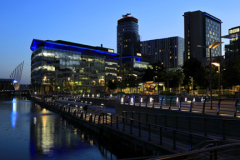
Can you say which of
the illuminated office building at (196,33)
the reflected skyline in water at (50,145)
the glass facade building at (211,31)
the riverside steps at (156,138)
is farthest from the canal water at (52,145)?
the glass facade building at (211,31)

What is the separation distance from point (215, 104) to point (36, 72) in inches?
4236

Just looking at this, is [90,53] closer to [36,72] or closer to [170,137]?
[36,72]

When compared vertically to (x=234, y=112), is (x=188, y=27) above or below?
above

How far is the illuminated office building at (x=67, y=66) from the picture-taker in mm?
104419

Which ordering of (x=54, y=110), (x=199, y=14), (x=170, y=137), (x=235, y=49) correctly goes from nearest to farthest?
(x=170, y=137)
(x=54, y=110)
(x=235, y=49)
(x=199, y=14)

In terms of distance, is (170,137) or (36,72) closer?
(170,137)

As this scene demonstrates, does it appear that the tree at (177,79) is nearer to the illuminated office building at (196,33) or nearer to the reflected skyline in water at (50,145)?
the reflected skyline in water at (50,145)

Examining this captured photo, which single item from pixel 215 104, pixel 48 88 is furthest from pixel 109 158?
pixel 48 88

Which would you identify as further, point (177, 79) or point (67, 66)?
point (67, 66)

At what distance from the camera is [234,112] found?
12.9m

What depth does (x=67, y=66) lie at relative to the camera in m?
113

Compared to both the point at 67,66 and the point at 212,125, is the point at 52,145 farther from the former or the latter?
the point at 67,66

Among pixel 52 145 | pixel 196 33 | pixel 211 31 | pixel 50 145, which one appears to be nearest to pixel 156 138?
pixel 52 145

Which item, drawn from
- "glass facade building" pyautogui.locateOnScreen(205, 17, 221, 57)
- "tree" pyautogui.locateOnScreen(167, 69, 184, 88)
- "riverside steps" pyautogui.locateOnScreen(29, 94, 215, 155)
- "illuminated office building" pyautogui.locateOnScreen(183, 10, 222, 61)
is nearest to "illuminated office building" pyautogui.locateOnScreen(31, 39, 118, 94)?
"tree" pyautogui.locateOnScreen(167, 69, 184, 88)
